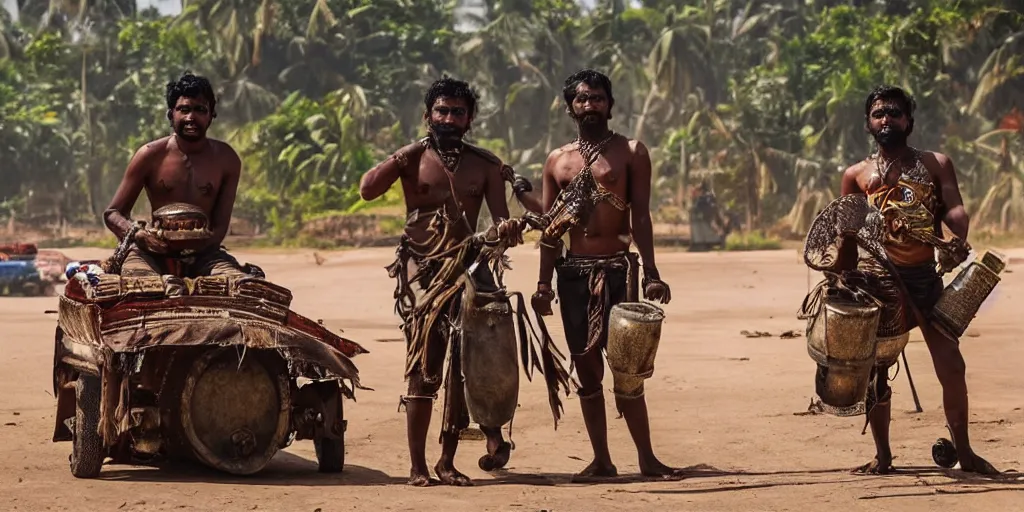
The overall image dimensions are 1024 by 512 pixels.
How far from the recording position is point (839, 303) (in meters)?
7.72

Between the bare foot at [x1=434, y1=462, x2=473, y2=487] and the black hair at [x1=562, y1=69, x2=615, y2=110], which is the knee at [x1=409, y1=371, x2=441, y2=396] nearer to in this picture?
the bare foot at [x1=434, y1=462, x2=473, y2=487]

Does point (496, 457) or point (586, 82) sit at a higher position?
point (586, 82)

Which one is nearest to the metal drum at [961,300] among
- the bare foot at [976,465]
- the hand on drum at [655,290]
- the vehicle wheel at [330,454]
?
Result: the bare foot at [976,465]

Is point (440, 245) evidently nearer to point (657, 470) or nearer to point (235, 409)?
point (235, 409)

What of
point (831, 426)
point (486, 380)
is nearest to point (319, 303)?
point (831, 426)

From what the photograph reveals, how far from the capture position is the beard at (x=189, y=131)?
8047 mm

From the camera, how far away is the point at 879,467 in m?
7.79

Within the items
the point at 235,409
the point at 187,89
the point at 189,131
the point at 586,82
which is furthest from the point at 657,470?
the point at 187,89

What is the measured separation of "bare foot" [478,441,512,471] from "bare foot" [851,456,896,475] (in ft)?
5.76

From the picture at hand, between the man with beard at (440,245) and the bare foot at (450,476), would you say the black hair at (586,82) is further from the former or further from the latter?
the bare foot at (450,476)

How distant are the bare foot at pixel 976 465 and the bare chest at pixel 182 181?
13.2ft

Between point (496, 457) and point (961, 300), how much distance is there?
96.8 inches

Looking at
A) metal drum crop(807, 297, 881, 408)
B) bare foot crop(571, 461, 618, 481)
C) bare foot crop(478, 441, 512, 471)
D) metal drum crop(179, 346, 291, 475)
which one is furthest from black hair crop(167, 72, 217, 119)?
metal drum crop(807, 297, 881, 408)

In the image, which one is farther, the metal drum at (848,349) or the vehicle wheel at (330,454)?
the vehicle wheel at (330,454)
